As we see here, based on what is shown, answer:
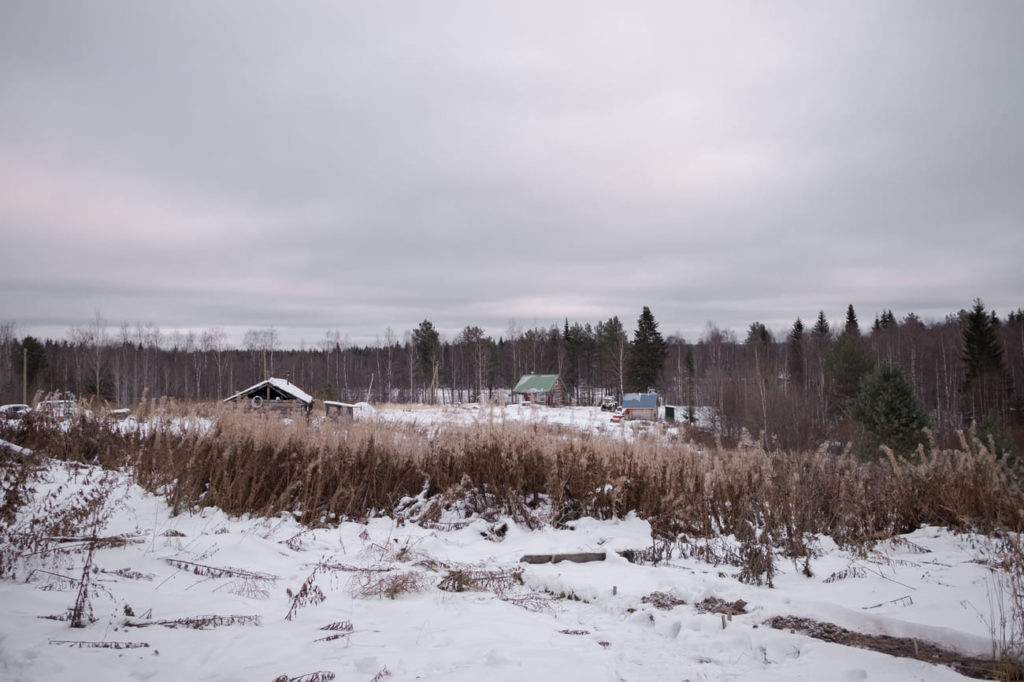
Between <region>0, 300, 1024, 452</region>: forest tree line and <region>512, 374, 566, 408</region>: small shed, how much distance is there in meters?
3.43

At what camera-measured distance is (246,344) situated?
81.8 metres

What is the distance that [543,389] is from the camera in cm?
5609

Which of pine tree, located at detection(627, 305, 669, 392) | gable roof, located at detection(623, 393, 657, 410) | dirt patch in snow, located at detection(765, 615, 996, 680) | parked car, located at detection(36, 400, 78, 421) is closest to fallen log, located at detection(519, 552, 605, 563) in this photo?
dirt patch in snow, located at detection(765, 615, 996, 680)

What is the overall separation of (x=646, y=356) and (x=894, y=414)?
147 ft

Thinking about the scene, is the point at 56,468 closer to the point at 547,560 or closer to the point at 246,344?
the point at 547,560

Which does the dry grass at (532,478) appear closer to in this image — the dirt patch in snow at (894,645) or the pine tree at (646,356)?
the dirt patch in snow at (894,645)

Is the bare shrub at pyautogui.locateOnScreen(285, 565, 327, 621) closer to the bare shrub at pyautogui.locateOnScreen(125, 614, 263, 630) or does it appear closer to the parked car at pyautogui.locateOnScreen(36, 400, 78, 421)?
the bare shrub at pyautogui.locateOnScreen(125, 614, 263, 630)

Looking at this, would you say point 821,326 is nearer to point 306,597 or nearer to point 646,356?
point 646,356

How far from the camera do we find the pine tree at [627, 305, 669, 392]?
218 ft

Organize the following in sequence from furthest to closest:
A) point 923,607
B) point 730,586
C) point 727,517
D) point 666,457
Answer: point 666,457 → point 727,517 → point 730,586 → point 923,607

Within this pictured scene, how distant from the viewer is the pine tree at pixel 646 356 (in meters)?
66.4

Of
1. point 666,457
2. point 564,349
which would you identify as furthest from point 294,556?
point 564,349

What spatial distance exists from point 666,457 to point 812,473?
213 cm

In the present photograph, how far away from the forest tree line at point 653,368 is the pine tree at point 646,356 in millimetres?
165
